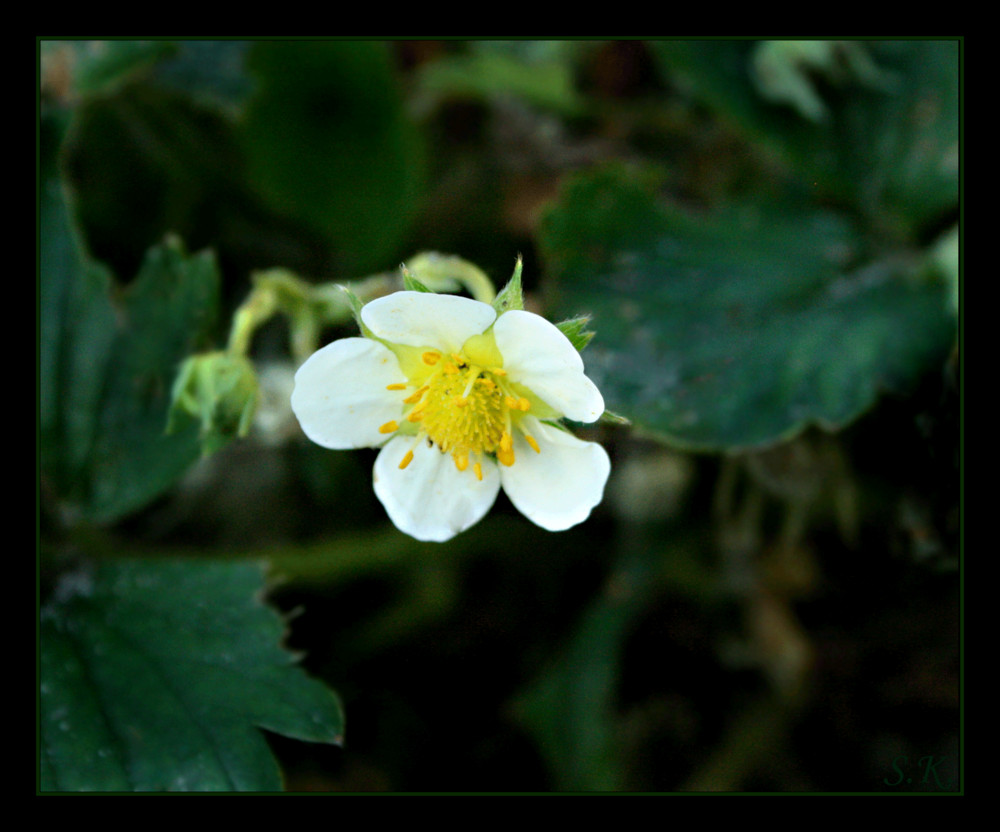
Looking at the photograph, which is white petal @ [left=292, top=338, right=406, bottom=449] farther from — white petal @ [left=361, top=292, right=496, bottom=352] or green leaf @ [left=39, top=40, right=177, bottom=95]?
green leaf @ [left=39, top=40, right=177, bottom=95]

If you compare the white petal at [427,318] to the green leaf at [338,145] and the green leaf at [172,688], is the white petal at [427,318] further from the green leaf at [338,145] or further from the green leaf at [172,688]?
the green leaf at [338,145]

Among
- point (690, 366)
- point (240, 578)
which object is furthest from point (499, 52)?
point (240, 578)

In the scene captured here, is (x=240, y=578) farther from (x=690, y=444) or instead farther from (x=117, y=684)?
(x=690, y=444)

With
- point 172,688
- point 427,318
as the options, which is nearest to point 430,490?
point 427,318

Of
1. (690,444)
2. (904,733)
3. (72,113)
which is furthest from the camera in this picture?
(904,733)

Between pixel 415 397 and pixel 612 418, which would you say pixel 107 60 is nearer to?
pixel 415 397

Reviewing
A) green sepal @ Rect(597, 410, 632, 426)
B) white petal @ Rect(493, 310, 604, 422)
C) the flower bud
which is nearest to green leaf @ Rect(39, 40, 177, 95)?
the flower bud
